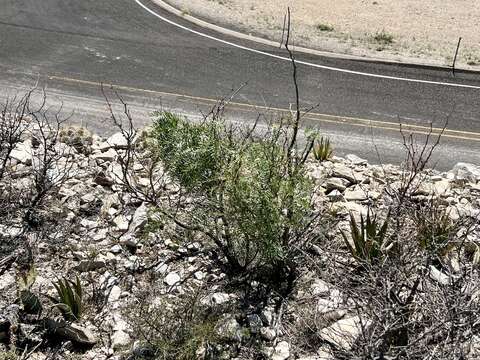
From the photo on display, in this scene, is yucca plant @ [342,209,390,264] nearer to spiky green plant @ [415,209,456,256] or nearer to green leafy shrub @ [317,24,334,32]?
spiky green plant @ [415,209,456,256]

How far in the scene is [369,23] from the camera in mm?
22531

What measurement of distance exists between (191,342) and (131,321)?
1071mm

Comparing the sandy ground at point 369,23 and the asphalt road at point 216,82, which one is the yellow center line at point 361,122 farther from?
the sandy ground at point 369,23

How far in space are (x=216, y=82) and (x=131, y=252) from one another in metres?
8.74

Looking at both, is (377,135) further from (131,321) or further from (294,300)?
(131,321)

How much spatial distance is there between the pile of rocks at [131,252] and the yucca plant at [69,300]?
0.17 metres

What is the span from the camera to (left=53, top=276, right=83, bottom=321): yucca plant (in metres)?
7.23

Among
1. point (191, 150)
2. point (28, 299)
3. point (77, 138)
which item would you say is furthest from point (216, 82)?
point (28, 299)

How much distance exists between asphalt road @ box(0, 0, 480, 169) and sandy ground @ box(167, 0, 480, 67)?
114 centimetres

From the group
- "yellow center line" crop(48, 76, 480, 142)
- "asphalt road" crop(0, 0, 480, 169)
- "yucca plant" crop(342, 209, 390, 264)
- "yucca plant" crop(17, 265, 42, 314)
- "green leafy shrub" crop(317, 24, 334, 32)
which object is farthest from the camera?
"green leafy shrub" crop(317, 24, 334, 32)

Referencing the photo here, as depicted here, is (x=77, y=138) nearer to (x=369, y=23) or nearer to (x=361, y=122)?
(x=361, y=122)

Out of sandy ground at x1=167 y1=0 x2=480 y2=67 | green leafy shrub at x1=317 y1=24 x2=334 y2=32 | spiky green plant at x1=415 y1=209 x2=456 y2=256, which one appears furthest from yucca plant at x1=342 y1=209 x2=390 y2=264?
green leafy shrub at x1=317 y1=24 x2=334 y2=32

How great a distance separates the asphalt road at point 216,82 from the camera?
47.5ft

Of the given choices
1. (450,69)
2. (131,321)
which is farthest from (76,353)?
(450,69)
